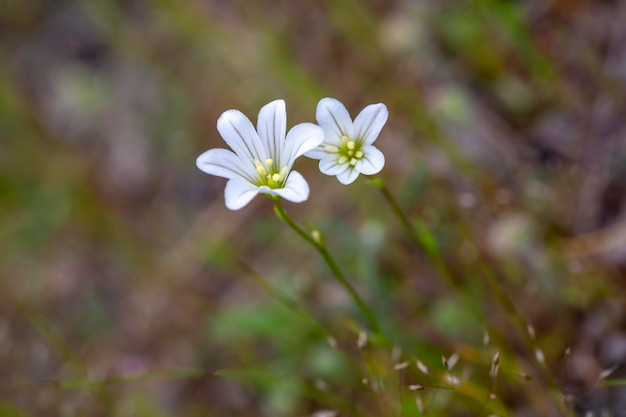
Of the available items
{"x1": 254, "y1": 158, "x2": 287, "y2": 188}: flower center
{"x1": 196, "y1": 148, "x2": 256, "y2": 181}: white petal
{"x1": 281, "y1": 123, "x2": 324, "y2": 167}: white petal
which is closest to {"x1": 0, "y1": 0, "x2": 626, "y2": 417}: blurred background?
{"x1": 254, "y1": 158, "x2": 287, "y2": 188}: flower center

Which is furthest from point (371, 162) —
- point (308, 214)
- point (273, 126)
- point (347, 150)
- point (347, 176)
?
point (308, 214)

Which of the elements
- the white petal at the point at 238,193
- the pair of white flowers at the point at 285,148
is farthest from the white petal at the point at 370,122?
the white petal at the point at 238,193

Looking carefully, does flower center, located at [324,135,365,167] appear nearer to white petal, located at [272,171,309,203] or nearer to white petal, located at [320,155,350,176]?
white petal, located at [320,155,350,176]

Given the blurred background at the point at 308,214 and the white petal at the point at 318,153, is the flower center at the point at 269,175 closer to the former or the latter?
the white petal at the point at 318,153

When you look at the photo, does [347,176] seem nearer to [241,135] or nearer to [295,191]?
[295,191]

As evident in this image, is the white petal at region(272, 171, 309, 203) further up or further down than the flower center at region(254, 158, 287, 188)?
further down

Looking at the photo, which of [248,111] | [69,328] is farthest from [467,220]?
[69,328]
